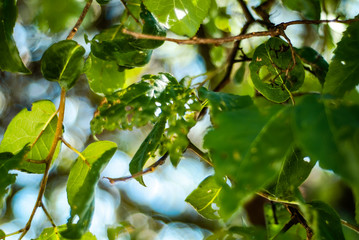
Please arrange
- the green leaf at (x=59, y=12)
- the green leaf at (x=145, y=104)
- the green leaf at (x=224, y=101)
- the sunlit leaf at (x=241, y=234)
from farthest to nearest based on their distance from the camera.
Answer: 1. the green leaf at (x=59, y=12)
2. the sunlit leaf at (x=241, y=234)
3. the green leaf at (x=145, y=104)
4. the green leaf at (x=224, y=101)

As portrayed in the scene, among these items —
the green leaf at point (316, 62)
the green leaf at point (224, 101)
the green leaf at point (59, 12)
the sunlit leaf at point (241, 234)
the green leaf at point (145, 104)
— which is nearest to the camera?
the green leaf at point (224, 101)

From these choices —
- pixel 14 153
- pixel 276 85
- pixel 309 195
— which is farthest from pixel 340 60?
pixel 309 195

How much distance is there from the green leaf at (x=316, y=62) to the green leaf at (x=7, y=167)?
0.61m

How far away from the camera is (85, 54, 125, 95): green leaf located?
3.12 feet

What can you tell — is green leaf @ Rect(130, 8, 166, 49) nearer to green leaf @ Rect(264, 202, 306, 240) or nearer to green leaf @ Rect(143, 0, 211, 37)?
green leaf @ Rect(143, 0, 211, 37)

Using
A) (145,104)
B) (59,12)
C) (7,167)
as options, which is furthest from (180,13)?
(59,12)

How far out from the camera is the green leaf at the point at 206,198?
82 centimetres

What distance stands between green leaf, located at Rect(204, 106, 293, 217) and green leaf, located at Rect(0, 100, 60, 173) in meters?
0.49

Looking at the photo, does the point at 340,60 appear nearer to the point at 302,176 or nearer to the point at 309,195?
the point at 302,176

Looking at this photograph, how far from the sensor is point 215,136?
42 centimetres

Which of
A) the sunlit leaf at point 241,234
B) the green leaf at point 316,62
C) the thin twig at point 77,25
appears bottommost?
the sunlit leaf at point 241,234

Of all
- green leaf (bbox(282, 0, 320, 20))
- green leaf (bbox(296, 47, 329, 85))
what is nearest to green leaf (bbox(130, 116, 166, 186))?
green leaf (bbox(296, 47, 329, 85))

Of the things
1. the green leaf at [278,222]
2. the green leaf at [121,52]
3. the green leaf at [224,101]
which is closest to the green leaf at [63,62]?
the green leaf at [121,52]

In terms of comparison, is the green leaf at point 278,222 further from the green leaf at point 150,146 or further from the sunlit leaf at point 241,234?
the green leaf at point 150,146
